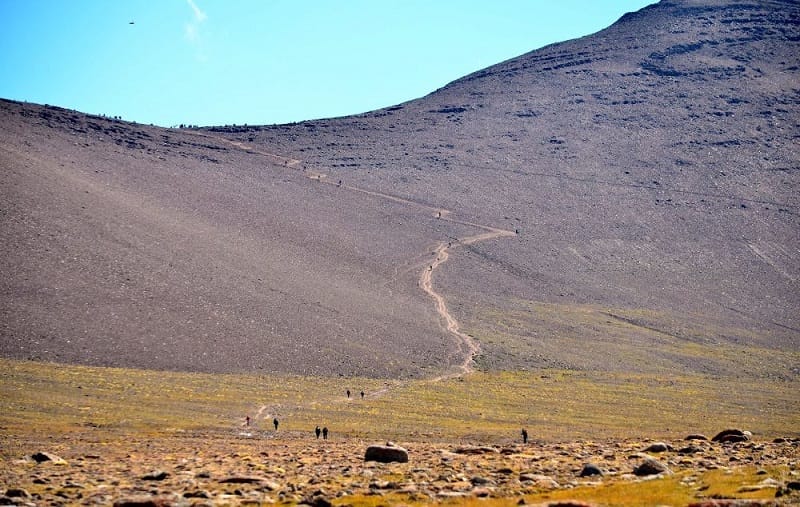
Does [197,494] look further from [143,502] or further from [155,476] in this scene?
[155,476]

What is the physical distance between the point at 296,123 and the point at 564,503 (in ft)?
491

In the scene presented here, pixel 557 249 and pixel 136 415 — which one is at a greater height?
pixel 557 249

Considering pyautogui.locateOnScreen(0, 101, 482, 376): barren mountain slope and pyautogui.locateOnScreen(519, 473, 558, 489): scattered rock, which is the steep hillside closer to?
pyautogui.locateOnScreen(0, 101, 482, 376): barren mountain slope

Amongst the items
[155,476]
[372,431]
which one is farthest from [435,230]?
[155,476]

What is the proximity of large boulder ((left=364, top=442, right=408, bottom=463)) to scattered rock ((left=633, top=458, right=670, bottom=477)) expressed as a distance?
8035 mm

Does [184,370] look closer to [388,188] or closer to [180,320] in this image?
[180,320]

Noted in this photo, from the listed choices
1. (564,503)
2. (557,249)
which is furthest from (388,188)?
(564,503)

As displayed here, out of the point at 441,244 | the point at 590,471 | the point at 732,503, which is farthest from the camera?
the point at 441,244

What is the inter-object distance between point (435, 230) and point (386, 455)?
87266 millimetres

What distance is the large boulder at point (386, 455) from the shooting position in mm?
29969

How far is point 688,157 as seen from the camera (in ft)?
484

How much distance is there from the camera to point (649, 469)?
1006 inches

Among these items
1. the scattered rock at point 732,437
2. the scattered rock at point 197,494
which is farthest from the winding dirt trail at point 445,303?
the scattered rock at point 197,494

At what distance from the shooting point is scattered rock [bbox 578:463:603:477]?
2575 centimetres
